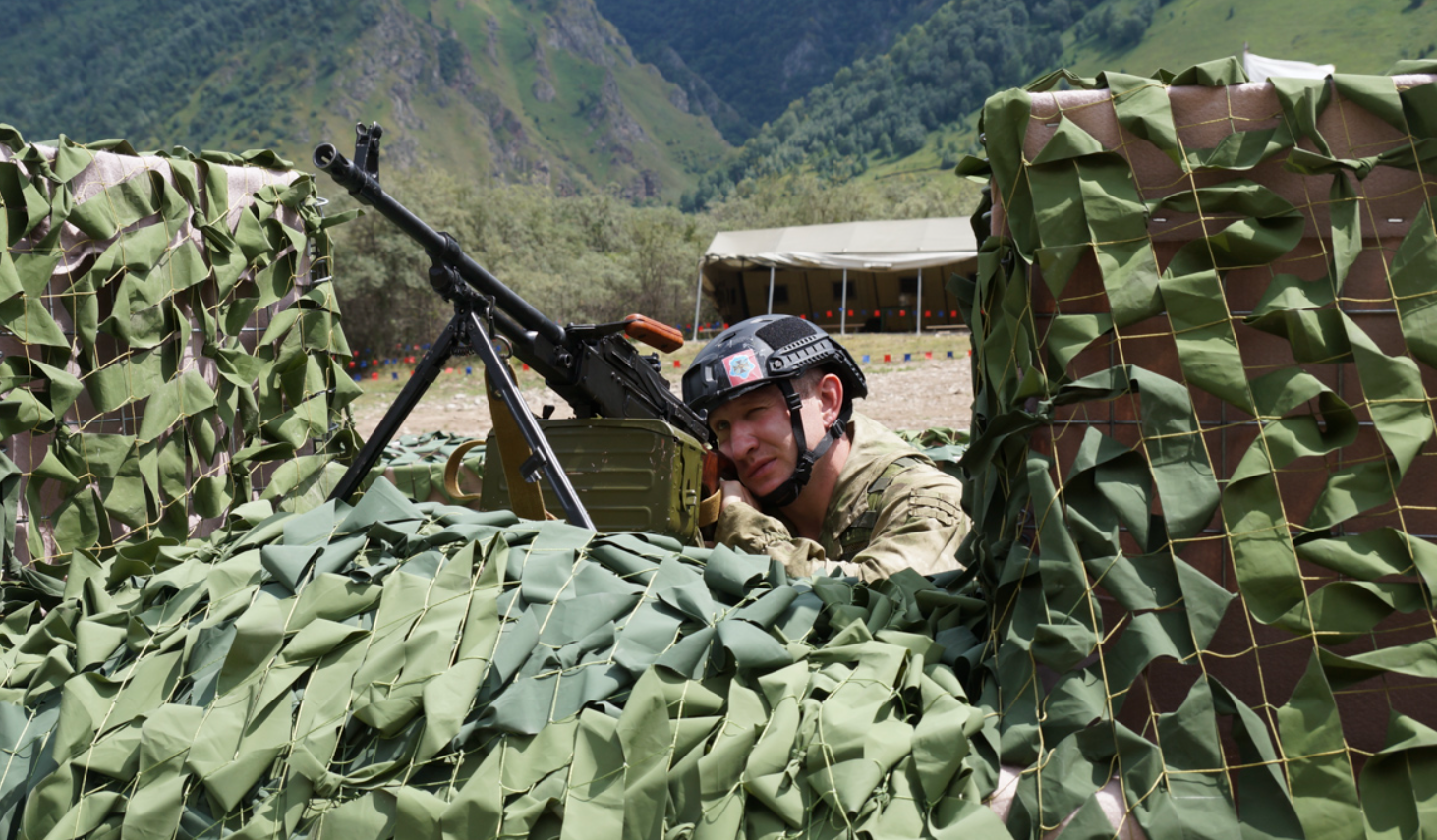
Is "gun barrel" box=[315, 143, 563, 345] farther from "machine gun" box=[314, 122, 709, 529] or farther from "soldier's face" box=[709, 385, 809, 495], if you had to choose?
"soldier's face" box=[709, 385, 809, 495]

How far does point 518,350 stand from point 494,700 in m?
1.84

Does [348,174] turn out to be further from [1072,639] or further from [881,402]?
[881,402]

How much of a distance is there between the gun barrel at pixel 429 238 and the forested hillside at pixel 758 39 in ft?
493

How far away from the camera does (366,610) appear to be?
2084 mm

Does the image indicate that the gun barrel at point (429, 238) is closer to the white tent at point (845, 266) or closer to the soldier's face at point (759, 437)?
the soldier's face at point (759, 437)

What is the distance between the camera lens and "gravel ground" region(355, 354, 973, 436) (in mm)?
12250

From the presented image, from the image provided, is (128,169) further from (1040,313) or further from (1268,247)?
(1268,247)

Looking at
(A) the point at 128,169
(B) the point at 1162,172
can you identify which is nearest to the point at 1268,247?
(B) the point at 1162,172

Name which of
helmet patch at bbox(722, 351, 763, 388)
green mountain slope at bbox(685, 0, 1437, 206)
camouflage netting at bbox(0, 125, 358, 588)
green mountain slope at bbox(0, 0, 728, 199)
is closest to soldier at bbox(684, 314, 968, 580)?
helmet patch at bbox(722, 351, 763, 388)

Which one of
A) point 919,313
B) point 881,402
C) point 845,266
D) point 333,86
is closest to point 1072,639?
point 881,402

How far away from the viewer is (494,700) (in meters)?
1.85

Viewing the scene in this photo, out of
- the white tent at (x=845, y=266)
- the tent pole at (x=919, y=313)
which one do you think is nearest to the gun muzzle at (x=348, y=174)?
the tent pole at (x=919, y=313)

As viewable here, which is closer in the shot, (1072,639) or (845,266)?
(1072,639)

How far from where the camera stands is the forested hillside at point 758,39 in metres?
155
